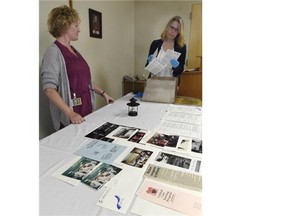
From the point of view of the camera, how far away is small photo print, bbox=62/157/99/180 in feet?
2.36

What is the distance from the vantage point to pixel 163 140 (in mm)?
1015

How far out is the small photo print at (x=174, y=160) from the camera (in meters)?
0.81

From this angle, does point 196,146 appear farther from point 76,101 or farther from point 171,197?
point 76,101

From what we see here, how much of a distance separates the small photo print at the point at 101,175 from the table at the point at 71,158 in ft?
0.07

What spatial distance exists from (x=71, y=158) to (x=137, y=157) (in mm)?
269

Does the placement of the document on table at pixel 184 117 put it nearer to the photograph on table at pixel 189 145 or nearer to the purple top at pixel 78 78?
the photograph on table at pixel 189 145

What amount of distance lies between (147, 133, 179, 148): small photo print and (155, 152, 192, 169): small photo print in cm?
10

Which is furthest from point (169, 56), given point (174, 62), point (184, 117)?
point (184, 117)

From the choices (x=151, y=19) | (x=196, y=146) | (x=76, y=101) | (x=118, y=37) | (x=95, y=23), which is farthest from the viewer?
(x=151, y=19)

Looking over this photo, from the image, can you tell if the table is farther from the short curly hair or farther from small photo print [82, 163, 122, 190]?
the short curly hair

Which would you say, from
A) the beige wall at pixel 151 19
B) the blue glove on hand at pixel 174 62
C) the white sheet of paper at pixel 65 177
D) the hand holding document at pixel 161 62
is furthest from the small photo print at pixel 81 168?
the beige wall at pixel 151 19
